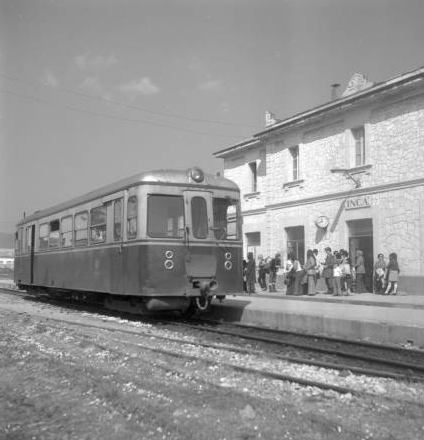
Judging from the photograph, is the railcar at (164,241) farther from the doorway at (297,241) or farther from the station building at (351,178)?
the doorway at (297,241)

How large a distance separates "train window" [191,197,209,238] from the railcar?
0.07ft

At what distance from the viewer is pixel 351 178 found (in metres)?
18.8

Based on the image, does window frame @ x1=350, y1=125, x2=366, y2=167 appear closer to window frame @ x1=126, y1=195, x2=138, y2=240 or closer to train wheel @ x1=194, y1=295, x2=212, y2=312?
train wheel @ x1=194, y1=295, x2=212, y2=312

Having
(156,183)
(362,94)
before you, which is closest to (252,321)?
(156,183)

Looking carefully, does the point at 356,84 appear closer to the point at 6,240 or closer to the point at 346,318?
the point at 346,318

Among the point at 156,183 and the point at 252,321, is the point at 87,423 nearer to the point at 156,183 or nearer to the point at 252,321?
the point at 156,183

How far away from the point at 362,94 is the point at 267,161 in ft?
20.4

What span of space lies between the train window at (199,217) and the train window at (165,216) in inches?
10.6

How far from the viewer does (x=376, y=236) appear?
17875 millimetres

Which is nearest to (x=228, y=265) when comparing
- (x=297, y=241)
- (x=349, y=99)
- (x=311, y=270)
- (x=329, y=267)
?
(x=329, y=267)

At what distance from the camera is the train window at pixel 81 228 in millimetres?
13062

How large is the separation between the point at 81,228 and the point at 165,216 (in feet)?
11.4

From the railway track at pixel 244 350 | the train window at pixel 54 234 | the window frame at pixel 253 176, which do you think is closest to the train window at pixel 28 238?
the train window at pixel 54 234

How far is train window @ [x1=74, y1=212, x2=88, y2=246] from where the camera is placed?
1306 centimetres
